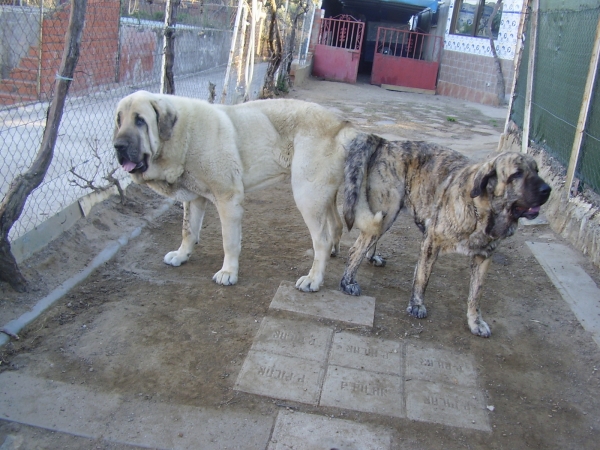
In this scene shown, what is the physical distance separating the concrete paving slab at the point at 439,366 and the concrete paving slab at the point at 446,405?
0.07 m

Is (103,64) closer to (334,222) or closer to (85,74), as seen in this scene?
(85,74)

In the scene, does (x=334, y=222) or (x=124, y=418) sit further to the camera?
(x=334, y=222)

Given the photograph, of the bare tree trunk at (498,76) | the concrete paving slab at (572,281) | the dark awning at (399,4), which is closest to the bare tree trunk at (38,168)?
the concrete paving slab at (572,281)

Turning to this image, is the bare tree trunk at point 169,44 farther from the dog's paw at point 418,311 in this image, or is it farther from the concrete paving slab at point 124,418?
the concrete paving slab at point 124,418

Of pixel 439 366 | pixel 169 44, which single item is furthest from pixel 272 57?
pixel 439 366

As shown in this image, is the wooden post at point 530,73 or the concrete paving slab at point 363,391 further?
the wooden post at point 530,73

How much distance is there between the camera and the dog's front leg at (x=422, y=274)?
13.8ft

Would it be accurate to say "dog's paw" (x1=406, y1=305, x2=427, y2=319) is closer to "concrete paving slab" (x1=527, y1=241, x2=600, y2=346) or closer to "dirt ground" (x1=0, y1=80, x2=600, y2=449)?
"dirt ground" (x1=0, y1=80, x2=600, y2=449)

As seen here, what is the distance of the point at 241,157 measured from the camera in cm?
448

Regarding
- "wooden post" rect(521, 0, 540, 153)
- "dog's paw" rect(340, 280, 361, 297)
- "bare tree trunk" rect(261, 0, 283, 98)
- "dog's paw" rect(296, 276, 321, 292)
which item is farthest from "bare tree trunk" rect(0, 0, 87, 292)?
"bare tree trunk" rect(261, 0, 283, 98)

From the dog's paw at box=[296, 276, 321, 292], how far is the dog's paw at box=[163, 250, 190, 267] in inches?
43.9

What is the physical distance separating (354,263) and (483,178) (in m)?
1.31

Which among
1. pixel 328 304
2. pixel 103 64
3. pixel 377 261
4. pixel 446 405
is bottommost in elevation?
pixel 446 405

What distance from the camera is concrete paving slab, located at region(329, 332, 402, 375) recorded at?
11.9 feet
